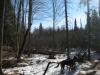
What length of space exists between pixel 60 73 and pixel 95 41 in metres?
33.7

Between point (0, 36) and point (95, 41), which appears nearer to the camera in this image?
point (0, 36)

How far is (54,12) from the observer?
2018 inches

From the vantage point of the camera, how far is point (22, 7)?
30.4m

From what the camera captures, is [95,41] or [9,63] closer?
[9,63]

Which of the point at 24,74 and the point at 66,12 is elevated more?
the point at 66,12

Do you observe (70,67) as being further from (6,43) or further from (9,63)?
(6,43)

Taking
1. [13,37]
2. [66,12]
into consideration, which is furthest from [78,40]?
[66,12]

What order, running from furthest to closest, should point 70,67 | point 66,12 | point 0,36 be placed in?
point 66,12
point 70,67
point 0,36

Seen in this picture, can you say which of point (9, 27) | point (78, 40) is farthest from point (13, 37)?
point (78, 40)

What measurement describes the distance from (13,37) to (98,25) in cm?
1836

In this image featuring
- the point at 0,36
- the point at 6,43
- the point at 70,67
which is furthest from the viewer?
the point at 6,43

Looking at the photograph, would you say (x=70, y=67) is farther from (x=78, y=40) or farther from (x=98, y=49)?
(x=78, y=40)

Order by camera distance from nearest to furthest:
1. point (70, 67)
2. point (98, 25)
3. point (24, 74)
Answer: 1. point (24, 74)
2. point (70, 67)
3. point (98, 25)

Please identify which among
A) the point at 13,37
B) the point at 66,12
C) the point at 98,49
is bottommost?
the point at 98,49
